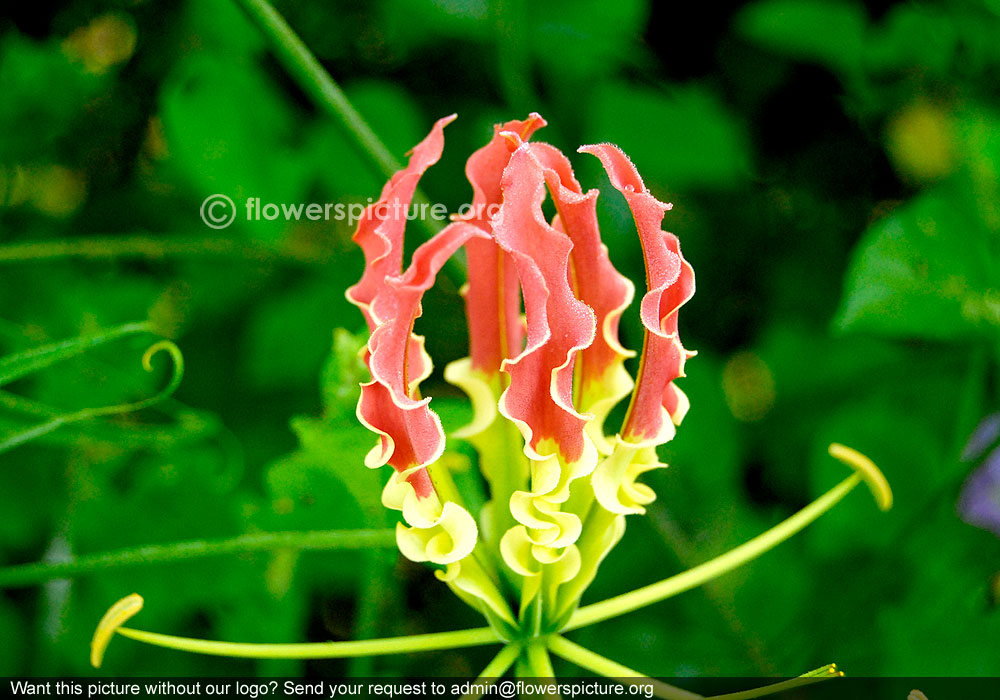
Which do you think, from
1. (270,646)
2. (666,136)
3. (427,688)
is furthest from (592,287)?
(666,136)

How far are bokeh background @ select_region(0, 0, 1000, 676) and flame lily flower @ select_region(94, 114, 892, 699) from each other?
0.81 ft

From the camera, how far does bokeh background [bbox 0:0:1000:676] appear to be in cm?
108

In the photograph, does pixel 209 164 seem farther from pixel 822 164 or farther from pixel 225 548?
pixel 822 164

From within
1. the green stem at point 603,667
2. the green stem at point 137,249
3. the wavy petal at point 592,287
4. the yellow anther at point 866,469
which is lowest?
the green stem at point 603,667

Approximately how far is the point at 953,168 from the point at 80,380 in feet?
4.22

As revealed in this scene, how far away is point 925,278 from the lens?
1.04 metres

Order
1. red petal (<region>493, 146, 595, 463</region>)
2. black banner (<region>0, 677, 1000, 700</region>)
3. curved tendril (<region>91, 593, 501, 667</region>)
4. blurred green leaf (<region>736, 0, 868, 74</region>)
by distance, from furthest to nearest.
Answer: blurred green leaf (<region>736, 0, 868, 74</region>) → black banner (<region>0, 677, 1000, 700</region>) → curved tendril (<region>91, 593, 501, 667</region>) → red petal (<region>493, 146, 595, 463</region>)

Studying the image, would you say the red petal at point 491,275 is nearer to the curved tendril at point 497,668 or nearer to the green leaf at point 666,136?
the curved tendril at point 497,668

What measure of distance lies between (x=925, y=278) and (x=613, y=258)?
427 mm

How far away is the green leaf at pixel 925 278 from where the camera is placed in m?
0.99

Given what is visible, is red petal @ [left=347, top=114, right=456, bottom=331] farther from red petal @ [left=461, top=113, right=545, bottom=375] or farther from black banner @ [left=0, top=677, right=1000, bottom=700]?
black banner @ [left=0, top=677, right=1000, bottom=700]

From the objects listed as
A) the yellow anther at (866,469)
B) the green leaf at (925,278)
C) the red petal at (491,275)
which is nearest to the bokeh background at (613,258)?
the green leaf at (925,278)

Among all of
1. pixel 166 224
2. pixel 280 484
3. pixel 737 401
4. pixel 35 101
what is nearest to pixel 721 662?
pixel 737 401

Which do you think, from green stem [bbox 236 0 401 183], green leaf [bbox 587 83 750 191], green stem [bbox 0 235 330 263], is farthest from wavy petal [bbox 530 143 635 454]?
green leaf [bbox 587 83 750 191]
